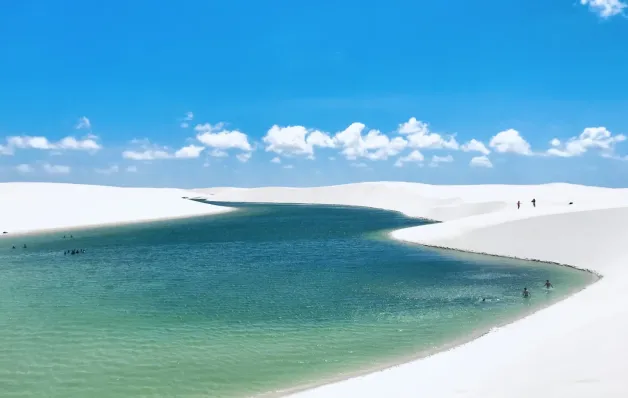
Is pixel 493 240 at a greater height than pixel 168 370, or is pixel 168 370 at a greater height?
pixel 493 240

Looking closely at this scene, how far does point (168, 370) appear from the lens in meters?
15.6

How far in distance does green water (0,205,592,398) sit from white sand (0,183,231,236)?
35982 mm

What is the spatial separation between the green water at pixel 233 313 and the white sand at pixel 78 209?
118ft

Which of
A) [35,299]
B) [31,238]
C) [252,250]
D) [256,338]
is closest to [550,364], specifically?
[256,338]

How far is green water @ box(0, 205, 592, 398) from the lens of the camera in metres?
15.4

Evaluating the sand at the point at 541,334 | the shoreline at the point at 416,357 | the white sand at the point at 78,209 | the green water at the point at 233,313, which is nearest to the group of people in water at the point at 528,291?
the green water at the point at 233,313

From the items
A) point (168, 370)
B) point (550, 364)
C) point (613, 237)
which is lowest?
point (168, 370)

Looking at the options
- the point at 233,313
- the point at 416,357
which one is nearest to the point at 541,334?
the point at 416,357

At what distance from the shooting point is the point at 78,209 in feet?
285

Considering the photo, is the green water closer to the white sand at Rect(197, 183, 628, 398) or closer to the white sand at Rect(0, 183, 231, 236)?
the white sand at Rect(197, 183, 628, 398)

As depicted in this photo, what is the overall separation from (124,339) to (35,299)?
10321mm

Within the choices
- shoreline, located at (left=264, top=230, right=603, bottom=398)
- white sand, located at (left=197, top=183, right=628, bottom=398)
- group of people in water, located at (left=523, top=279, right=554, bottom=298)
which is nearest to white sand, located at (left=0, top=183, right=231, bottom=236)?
group of people in water, located at (left=523, top=279, right=554, bottom=298)

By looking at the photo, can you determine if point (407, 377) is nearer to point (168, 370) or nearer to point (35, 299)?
point (168, 370)

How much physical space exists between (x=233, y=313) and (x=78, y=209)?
74784 mm
